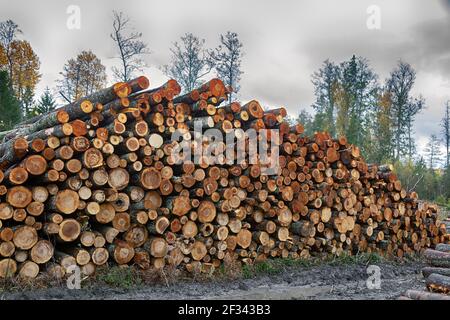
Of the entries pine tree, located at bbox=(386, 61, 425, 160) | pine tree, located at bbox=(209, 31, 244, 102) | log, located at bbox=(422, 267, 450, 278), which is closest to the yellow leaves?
pine tree, located at bbox=(209, 31, 244, 102)

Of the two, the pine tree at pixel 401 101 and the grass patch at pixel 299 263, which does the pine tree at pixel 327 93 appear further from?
the grass patch at pixel 299 263

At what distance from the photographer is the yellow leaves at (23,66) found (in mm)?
29078

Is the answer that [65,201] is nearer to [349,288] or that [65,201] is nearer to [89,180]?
[89,180]

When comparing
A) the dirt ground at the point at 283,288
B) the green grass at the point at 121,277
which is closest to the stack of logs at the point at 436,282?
the dirt ground at the point at 283,288

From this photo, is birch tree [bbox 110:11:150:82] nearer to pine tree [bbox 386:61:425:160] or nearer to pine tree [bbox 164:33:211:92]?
pine tree [bbox 164:33:211:92]

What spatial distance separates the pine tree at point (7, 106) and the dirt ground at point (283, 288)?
58.4 ft

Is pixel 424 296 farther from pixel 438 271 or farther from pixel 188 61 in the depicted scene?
pixel 188 61

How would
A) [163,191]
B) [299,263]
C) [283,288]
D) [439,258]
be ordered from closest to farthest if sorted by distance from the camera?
[283,288] → [163,191] → [439,258] → [299,263]

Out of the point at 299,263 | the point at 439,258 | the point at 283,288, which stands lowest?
the point at 283,288

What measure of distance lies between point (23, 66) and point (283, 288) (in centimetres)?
2820

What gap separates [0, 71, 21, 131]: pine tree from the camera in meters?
21.6

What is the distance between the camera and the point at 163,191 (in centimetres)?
680

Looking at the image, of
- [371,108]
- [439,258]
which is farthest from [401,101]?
[439,258]

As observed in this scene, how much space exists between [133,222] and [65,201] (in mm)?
1092
